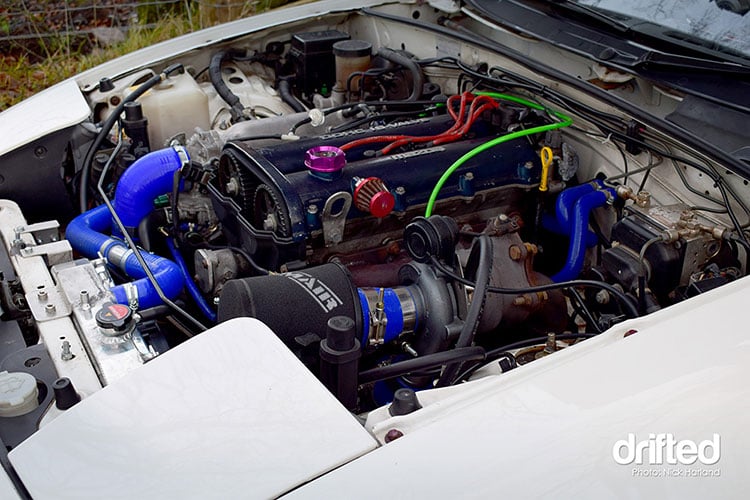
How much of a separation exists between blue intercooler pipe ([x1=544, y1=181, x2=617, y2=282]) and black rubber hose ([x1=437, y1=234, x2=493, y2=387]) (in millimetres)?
461

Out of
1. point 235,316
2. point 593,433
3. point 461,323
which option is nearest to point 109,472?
point 235,316

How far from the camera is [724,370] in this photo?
3.95 feet

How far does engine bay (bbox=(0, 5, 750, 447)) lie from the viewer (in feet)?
5.08

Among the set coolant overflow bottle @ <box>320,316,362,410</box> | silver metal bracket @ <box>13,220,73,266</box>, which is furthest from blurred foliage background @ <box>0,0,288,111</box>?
coolant overflow bottle @ <box>320,316,362,410</box>

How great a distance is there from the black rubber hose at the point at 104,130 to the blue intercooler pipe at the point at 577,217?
1385 millimetres

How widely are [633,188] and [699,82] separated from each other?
31cm

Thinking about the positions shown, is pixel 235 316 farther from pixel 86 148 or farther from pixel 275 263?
pixel 86 148

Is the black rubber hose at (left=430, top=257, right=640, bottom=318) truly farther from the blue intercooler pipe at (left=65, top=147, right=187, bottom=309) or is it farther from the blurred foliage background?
the blurred foliage background

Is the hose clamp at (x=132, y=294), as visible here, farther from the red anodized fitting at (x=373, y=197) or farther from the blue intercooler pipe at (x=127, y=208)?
the red anodized fitting at (x=373, y=197)

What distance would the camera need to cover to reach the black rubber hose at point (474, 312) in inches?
60.2

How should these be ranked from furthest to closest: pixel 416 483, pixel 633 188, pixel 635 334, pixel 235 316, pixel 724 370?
1. pixel 633 188
2. pixel 235 316
3. pixel 635 334
4. pixel 724 370
5. pixel 416 483

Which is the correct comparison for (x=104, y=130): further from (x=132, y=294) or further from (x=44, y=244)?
(x=132, y=294)

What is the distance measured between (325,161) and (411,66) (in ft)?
2.81

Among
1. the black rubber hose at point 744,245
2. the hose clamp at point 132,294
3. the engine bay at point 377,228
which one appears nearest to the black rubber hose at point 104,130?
the engine bay at point 377,228
